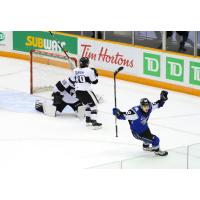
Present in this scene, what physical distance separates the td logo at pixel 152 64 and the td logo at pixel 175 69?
24 centimetres

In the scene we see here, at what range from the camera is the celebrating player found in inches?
606

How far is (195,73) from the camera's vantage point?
56.9 feet

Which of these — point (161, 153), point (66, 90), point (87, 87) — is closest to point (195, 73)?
point (66, 90)

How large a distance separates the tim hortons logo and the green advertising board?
35 centimetres

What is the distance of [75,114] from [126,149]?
231 centimetres

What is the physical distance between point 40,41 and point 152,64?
3190 mm

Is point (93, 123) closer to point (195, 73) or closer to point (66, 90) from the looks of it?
point (66, 90)

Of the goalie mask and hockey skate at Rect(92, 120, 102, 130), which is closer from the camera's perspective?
the goalie mask

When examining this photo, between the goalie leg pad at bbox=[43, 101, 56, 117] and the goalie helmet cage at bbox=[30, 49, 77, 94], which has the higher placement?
the goalie helmet cage at bbox=[30, 49, 77, 94]

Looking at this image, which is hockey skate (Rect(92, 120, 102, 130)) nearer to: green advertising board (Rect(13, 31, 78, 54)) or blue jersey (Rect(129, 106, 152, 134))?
blue jersey (Rect(129, 106, 152, 134))

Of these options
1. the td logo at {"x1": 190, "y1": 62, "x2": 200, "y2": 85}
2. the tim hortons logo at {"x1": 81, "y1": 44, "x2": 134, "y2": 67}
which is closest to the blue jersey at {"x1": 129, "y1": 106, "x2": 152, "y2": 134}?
the td logo at {"x1": 190, "y1": 62, "x2": 200, "y2": 85}

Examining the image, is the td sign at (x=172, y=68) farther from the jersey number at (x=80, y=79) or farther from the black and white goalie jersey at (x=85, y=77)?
the jersey number at (x=80, y=79)

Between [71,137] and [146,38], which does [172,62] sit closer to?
[146,38]

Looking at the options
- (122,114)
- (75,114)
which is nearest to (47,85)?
(75,114)
